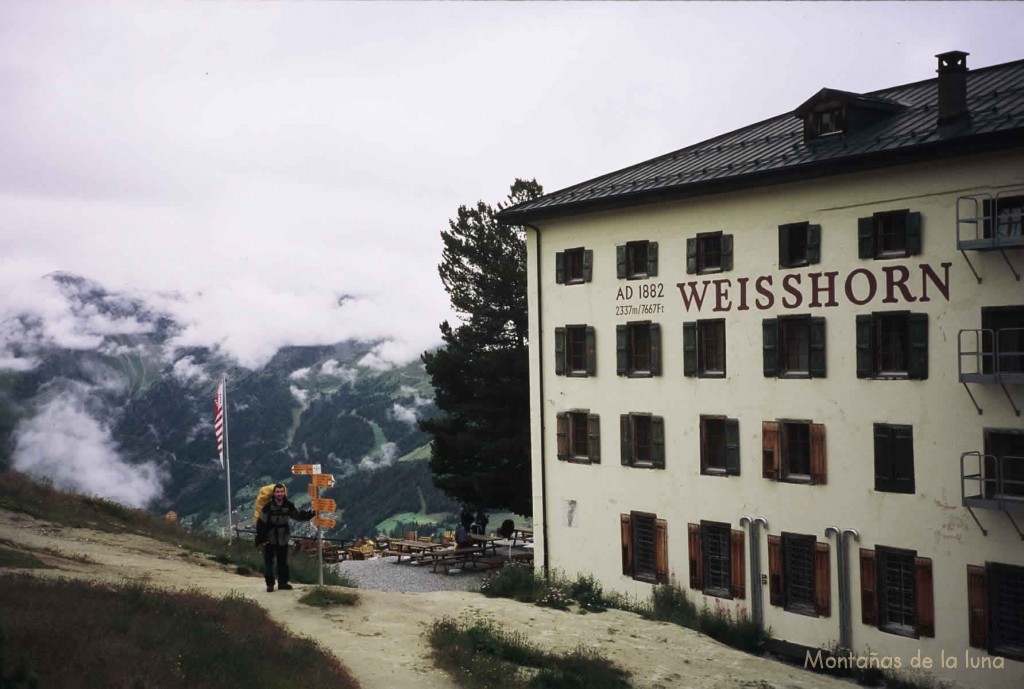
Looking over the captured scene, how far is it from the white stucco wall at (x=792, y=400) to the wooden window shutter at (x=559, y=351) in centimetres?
28

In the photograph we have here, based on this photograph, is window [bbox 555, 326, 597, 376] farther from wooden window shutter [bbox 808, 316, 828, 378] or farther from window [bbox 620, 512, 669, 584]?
wooden window shutter [bbox 808, 316, 828, 378]

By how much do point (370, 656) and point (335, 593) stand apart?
3.92 metres

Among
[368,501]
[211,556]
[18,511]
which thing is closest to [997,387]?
[211,556]

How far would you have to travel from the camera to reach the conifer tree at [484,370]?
41125 mm

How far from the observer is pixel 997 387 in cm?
2206

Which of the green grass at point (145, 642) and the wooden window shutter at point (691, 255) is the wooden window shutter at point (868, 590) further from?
the green grass at point (145, 642)

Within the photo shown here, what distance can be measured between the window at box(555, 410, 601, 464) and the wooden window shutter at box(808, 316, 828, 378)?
7414 millimetres

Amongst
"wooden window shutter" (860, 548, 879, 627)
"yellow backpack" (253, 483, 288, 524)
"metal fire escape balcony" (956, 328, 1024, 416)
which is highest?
"metal fire escape balcony" (956, 328, 1024, 416)

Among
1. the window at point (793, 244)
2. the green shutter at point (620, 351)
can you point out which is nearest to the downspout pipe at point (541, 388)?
the green shutter at point (620, 351)

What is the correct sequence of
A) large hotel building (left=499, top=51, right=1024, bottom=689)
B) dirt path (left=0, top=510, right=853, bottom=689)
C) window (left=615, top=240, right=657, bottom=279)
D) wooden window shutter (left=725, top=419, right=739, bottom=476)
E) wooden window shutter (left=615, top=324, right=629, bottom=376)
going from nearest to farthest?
dirt path (left=0, top=510, right=853, bottom=689), large hotel building (left=499, top=51, right=1024, bottom=689), wooden window shutter (left=725, top=419, right=739, bottom=476), window (left=615, top=240, right=657, bottom=279), wooden window shutter (left=615, top=324, right=629, bottom=376)

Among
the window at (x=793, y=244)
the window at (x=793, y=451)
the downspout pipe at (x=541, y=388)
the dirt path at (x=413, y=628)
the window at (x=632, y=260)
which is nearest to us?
the dirt path at (x=413, y=628)

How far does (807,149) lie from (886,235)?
3.30 meters

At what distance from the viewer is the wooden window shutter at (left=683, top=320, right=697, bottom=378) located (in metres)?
28.0
